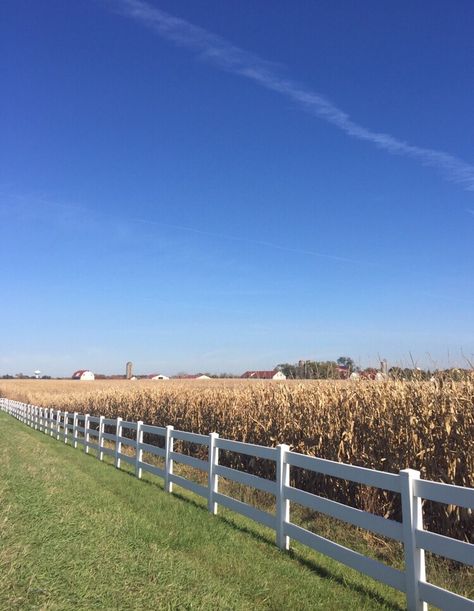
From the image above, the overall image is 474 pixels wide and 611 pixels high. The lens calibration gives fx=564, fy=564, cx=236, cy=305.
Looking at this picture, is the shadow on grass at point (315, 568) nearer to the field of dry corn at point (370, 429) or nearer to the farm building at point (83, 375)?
the field of dry corn at point (370, 429)

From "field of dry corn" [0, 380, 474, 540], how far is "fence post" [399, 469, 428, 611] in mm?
2630

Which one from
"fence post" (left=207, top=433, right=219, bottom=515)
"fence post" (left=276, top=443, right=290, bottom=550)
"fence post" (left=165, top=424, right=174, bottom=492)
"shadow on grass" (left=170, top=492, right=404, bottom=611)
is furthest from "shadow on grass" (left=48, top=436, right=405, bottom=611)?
"fence post" (left=165, top=424, right=174, bottom=492)

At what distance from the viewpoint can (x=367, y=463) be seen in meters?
8.91

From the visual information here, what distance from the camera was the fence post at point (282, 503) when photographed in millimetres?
6523

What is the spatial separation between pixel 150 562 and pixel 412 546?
261cm

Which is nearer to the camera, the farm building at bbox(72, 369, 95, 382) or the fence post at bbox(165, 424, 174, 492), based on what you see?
the fence post at bbox(165, 424, 174, 492)

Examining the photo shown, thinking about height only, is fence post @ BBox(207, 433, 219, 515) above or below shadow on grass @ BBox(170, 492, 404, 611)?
above

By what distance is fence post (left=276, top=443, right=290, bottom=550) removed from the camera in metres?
6.52

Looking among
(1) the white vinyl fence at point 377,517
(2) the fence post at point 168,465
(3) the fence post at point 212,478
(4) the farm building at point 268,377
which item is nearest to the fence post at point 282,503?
(1) the white vinyl fence at point 377,517

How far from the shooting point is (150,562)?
5.68m

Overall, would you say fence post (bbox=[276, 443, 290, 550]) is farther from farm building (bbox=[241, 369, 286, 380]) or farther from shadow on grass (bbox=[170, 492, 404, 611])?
farm building (bbox=[241, 369, 286, 380])

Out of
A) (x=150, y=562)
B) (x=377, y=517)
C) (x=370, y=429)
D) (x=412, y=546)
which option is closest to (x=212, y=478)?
(x=370, y=429)

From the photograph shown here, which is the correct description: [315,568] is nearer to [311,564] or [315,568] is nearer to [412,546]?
[311,564]

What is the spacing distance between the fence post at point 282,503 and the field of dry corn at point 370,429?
6.84 feet
